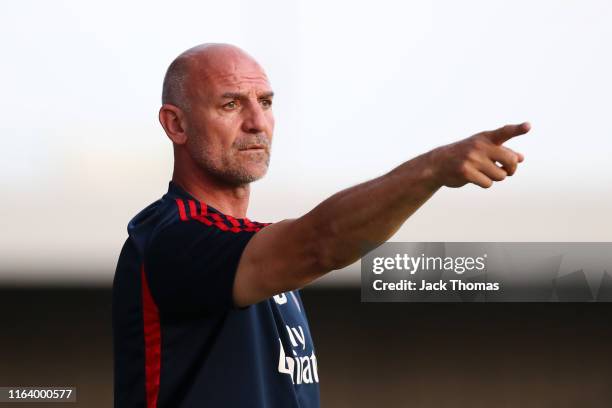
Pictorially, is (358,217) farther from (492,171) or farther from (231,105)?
(231,105)

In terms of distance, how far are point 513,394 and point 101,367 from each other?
1673 mm

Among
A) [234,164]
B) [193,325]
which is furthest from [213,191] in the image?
[193,325]

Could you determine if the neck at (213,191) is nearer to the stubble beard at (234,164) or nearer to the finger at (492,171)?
the stubble beard at (234,164)

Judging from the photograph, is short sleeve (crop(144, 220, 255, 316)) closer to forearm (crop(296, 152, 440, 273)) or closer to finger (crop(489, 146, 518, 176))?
forearm (crop(296, 152, 440, 273))

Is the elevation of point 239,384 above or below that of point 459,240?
below

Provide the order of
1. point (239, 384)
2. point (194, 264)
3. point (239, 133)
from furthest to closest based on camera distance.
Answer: point (239, 133) → point (239, 384) → point (194, 264)

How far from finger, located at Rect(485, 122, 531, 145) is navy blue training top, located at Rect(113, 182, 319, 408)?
40cm

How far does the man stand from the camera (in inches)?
44.2

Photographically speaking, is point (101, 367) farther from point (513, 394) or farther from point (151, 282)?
point (151, 282)

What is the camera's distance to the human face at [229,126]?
1521mm

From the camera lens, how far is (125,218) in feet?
11.2

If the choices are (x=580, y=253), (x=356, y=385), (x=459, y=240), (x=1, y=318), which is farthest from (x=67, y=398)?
(x=580, y=253)

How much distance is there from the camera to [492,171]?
3.35 feet

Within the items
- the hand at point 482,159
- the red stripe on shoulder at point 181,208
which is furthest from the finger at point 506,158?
the red stripe on shoulder at point 181,208
